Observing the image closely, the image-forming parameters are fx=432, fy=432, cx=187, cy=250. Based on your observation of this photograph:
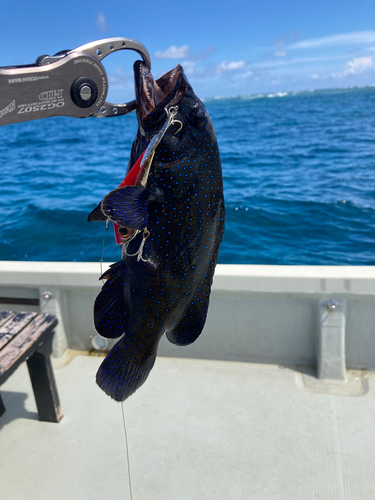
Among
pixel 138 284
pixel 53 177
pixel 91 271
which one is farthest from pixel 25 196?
pixel 138 284

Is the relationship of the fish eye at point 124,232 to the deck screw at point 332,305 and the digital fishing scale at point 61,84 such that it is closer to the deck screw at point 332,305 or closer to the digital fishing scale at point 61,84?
the digital fishing scale at point 61,84

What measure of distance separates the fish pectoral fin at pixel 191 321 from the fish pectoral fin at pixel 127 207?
42cm

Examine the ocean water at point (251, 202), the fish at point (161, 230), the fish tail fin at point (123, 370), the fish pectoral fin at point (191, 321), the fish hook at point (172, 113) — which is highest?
the fish hook at point (172, 113)

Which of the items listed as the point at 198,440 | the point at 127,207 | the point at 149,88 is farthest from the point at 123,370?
the point at 198,440

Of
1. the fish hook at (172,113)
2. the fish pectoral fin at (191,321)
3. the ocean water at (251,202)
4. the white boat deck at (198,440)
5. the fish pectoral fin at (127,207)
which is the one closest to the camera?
the fish pectoral fin at (127,207)

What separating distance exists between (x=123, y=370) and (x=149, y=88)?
1.01m

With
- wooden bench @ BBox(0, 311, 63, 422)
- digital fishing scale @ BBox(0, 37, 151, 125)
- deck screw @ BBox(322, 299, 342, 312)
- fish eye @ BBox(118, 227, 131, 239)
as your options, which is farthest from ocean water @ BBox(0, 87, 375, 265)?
fish eye @ BBox(118, 227, 131, 239)

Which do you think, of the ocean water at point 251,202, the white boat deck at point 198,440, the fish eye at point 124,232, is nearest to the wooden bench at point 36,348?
the white boat deck at point 198,440

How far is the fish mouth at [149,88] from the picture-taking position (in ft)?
4.96

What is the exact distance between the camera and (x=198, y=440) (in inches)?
138

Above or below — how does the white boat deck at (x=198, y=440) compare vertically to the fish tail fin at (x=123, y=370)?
below

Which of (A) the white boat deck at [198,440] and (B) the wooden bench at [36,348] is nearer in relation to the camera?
(A) the white boat deck at [198,440]

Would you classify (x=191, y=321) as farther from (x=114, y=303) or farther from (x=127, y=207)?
(x=127, y=207)

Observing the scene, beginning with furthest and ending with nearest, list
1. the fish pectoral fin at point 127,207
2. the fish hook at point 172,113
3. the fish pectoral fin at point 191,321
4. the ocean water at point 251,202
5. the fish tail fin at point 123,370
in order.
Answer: the ocean water at point 251,202
the fish pectoral fin at point 191,321
the fish tail fin at point 123,370
the fish hook at point 172,113
the fish pectoral fin at point 127,207
